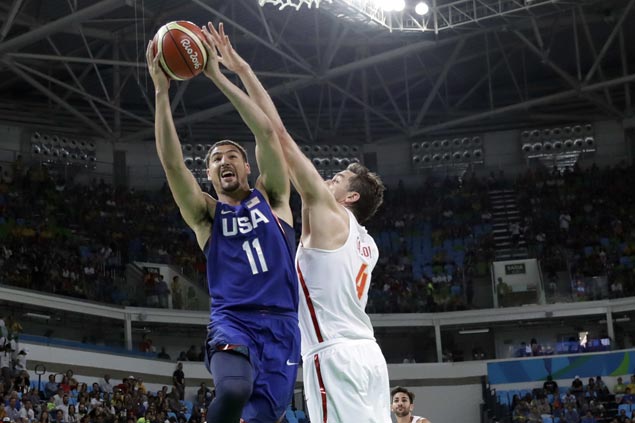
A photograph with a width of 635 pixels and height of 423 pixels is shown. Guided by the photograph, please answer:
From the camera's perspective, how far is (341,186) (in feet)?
21.8

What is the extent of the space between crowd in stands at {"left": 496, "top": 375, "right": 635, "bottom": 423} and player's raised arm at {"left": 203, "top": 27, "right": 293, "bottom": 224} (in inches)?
911

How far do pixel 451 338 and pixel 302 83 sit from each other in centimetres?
1043

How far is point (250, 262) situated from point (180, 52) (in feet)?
4.35

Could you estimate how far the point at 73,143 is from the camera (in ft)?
126

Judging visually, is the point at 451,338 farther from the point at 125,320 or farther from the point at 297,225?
the point at 125,320

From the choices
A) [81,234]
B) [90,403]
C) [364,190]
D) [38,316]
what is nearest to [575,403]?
[90,403]

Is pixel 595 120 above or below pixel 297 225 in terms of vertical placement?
above

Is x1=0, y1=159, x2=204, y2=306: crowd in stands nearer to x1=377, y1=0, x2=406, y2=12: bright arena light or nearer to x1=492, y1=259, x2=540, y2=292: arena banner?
x1=492, y1=259, x2=540, y2=292: arena banner

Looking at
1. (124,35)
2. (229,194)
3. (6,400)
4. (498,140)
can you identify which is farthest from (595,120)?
(229,194)

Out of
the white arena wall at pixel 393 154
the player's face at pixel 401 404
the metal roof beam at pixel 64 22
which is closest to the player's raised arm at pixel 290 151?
the player's face at pixel 401 404

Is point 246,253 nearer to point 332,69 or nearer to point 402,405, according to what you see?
point 402,405

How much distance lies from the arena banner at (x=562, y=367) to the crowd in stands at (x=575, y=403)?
1.65 feet

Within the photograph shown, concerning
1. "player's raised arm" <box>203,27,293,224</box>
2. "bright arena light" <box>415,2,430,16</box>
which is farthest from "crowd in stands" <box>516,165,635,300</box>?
"player's raised arm" <box>203,27,293,224</box>

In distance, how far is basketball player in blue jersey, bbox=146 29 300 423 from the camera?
605cm
